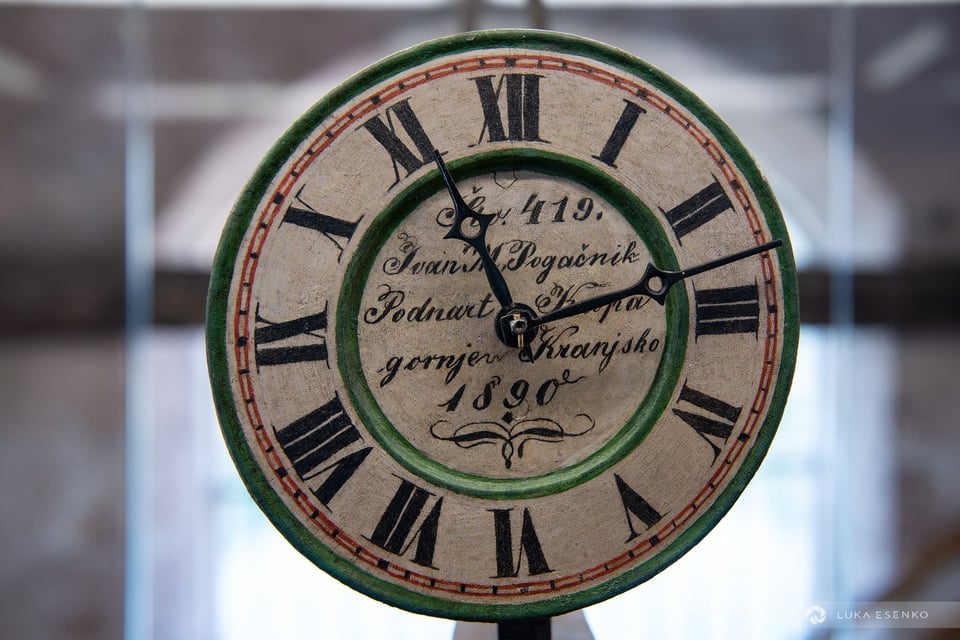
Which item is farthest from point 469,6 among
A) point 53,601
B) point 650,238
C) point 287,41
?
point 53,601

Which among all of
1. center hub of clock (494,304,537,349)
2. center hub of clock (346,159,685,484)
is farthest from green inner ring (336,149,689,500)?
center hub of clock (494,304,537,349)

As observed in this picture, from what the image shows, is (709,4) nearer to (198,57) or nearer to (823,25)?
(823,25)

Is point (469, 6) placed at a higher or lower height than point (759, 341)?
higher

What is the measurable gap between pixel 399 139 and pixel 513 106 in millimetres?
130

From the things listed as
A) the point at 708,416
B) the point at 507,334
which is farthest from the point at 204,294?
the point at 708,416

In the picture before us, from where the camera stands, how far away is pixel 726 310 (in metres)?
0.90

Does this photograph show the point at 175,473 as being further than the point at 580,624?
Yes

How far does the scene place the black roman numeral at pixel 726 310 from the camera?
2.94ft

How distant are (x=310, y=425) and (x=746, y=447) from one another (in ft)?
1.56

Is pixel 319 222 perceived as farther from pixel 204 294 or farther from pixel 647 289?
pixel 204 294

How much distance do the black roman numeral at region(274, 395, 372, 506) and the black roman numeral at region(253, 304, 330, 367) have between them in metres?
0.06

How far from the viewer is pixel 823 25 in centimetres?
247

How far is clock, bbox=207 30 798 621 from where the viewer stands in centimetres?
86

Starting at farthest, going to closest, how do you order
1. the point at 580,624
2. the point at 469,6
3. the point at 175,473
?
the point at 175,473 < the point at 469,6 < the point at 580,624
